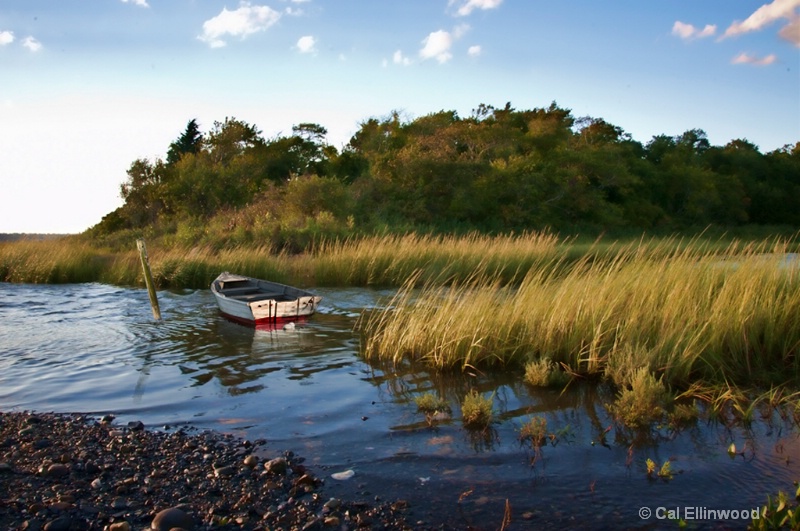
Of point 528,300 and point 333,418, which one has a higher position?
point 528,300

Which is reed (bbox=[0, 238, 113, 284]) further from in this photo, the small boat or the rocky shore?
the rocky shore

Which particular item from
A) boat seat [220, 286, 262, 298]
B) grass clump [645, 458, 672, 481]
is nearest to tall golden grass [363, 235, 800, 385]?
grass clump [645, 458, 672, 481]

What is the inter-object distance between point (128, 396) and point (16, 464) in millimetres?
2312

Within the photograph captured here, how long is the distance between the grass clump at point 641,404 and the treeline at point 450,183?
18608mm

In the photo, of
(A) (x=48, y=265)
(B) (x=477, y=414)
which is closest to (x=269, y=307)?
(B) (x=477, y=414)

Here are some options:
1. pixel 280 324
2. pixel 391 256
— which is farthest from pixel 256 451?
pixel 391 256

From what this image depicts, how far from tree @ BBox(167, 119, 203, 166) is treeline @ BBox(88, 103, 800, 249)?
14 cm

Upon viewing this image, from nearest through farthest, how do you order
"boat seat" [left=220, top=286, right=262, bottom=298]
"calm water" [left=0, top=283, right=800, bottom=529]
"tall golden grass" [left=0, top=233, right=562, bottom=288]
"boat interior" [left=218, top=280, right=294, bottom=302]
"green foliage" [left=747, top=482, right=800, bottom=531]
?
"green foliage" [left=747, top=482, right=800, bottom=531]
"calm water" [left=0, top=283, right=800, bottom=529]
"boat interior" [left=218, top=280, right=294, bottom=302]
"boat seat" [left=220, top=286, right=262, bottom=298]
"tall golden grass" [left=0, top=233, right=562, bottom=288]

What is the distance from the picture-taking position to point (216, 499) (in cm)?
437

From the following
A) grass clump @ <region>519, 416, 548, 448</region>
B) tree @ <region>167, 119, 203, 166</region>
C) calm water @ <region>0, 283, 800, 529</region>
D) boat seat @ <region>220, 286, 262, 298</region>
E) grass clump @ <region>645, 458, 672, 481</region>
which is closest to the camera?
calm water @ <region>0, 283, 800, 529</region>

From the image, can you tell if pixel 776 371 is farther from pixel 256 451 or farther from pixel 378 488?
pixel 256 451

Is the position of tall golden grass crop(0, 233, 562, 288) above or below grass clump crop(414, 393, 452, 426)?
above

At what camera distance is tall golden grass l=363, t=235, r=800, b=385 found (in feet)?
22.8

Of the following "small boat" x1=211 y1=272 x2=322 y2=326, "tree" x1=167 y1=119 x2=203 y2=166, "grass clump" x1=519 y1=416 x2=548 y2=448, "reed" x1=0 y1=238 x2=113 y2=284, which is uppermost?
"tree" x1=167 y1=119 x2=203 y2=166
